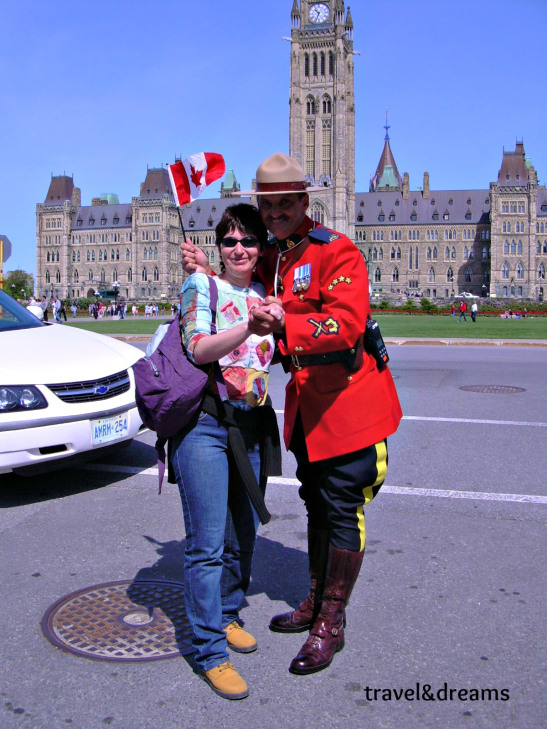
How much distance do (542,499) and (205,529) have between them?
3178mm

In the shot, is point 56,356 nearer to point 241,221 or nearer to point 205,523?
point 241,221

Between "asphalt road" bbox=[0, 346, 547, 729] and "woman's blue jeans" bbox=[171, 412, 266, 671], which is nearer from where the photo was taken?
"asphalt road" bbox=[0, 346, 547, 729]

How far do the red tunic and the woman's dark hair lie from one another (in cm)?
14

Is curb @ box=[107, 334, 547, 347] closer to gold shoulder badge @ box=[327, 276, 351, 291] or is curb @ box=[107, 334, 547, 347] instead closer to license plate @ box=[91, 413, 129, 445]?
license plate @ box=[91, 413, 129, 445]

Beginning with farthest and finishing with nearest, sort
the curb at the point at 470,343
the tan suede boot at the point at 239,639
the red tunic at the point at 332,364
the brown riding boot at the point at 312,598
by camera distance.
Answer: the curb at the point at 470,343
the brown riding boot at the point at 312,598
the tan suede boot at the point at 239,639
the red tunic at the point at 332,364

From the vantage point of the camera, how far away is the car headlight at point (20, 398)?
16.7 ft

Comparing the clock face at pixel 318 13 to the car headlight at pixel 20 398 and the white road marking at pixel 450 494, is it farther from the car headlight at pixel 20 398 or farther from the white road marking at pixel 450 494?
the car headlight at pixel 20 398

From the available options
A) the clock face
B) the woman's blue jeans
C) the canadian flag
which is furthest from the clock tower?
the woman's blue jeans

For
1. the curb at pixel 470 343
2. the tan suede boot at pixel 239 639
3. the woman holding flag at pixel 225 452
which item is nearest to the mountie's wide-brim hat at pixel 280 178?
the woman holding flag at pixel 225 452

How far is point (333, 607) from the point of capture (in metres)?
3.03

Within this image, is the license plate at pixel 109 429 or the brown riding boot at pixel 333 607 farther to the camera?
the license plate at pixel 109 429

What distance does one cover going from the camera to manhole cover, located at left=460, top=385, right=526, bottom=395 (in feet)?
34.9

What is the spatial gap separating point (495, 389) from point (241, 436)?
865 cm

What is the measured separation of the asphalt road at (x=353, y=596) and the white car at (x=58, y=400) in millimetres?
370
